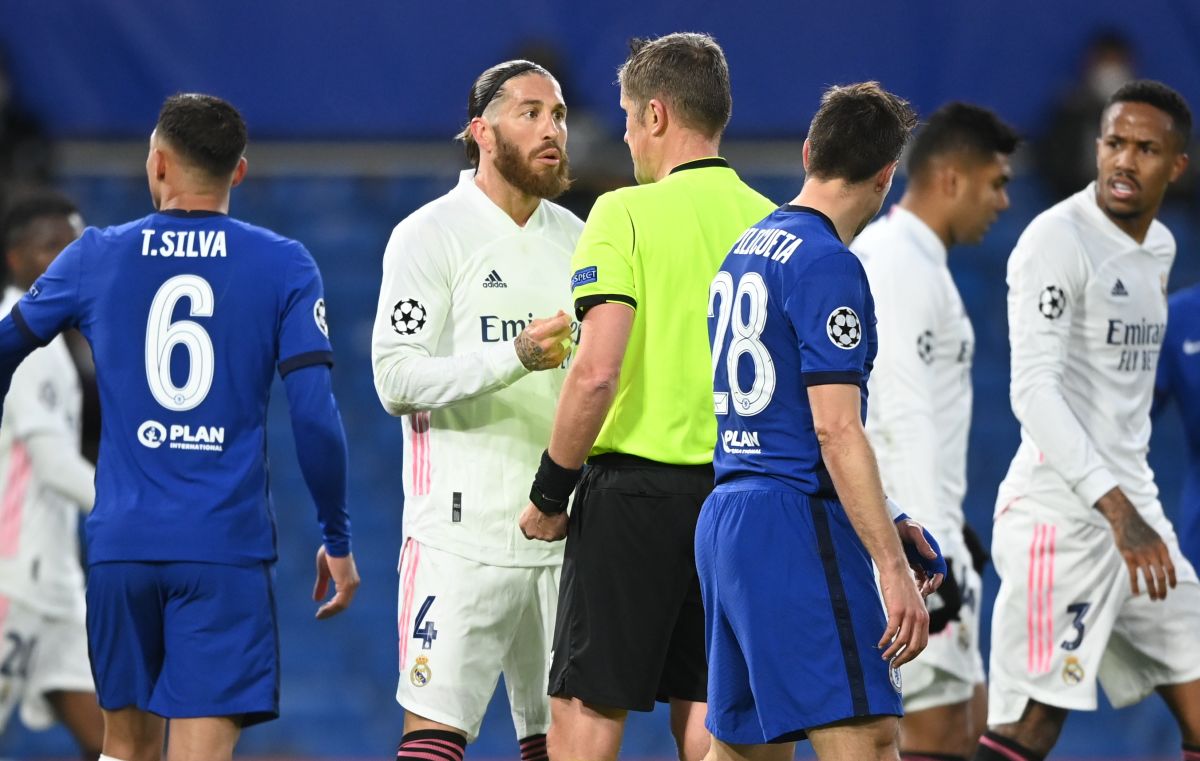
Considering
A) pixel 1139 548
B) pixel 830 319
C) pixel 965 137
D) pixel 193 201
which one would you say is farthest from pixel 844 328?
pixel 965 137

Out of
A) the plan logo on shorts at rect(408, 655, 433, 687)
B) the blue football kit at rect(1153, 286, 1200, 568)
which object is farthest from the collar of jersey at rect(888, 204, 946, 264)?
the plan logo on shorts at rect(408, 655, 433, 687)

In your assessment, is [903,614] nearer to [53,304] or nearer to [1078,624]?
[1078,624]

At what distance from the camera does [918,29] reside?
12.7 m

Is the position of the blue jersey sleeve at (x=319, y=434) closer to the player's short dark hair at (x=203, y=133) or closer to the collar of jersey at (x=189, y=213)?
the collar of jersey at (x=189, y=213)

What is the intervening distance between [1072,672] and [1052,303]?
131 cm

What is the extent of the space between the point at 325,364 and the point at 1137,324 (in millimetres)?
2909

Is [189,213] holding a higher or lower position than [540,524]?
higher

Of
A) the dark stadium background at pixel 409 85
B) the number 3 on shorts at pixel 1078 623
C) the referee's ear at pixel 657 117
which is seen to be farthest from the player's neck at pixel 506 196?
the dark stadium background at pixel 409 85

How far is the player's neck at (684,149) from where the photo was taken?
16.5ft

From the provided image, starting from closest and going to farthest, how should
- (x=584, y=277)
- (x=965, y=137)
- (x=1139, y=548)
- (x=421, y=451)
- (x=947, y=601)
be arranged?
1. (x=584, y=277)
2. (x=421, y=451)
3. (x=1139, y=548)
4. (x=947, y=601)
5. (x=965, y=137)

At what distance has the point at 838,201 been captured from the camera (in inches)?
174

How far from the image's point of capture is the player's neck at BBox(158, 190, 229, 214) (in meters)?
5.24

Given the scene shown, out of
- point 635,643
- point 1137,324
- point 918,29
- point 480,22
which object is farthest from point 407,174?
point 635,643

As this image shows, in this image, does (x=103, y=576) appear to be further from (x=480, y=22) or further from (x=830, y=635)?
(x=480, y=22)
